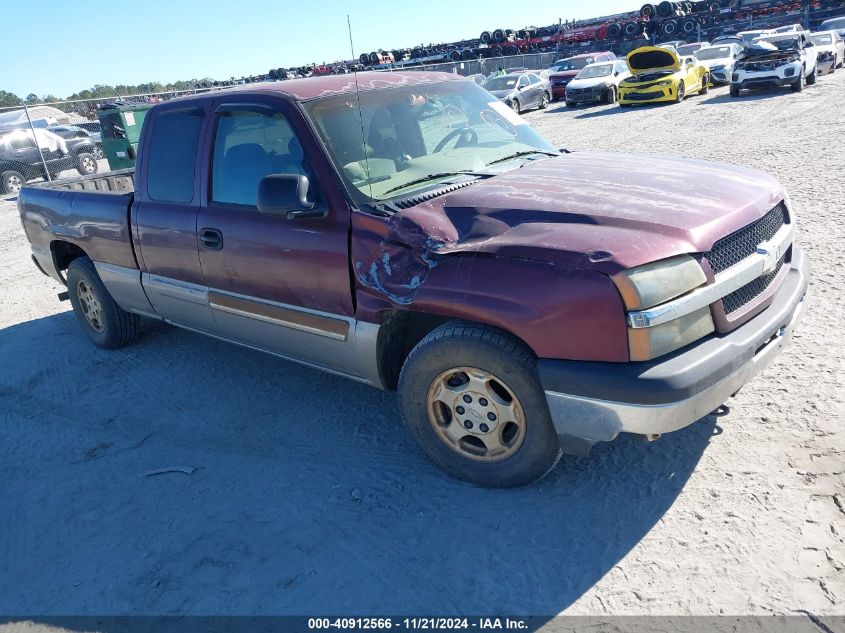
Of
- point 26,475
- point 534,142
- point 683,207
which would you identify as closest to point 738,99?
point 534,142

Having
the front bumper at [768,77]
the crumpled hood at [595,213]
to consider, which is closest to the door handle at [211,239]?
the crumpled hood at [595,213]

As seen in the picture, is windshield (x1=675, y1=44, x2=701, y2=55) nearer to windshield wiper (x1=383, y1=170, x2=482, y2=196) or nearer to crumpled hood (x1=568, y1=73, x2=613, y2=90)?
crumpled hood (x1=568, y1=73, x2=613, y2=90)

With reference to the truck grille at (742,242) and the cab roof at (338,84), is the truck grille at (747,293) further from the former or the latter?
the cab roof at (338,84)

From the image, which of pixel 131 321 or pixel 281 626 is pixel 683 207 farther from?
pixel 131 321

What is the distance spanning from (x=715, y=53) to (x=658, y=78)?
5297 millimetres

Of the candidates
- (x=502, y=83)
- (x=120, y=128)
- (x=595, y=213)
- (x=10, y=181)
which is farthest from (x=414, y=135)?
(x=502, y=83)

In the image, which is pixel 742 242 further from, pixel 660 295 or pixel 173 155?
pixel 173 155

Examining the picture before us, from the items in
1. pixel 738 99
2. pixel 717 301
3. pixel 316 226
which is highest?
pixel 316 226

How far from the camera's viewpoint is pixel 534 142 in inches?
169

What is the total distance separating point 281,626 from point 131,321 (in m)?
3.73

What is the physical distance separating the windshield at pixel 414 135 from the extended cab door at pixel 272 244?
0.16 m

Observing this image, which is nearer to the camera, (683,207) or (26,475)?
(683,207)

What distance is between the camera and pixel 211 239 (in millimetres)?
4012

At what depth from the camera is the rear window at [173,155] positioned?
418 centimetres
